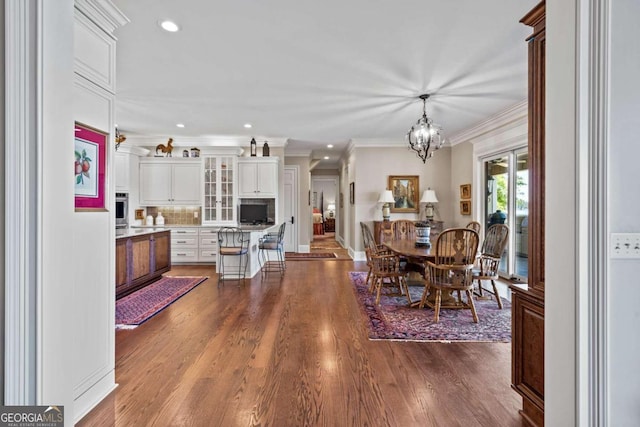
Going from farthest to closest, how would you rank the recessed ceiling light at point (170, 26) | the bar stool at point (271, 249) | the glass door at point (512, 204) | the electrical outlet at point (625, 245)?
1. the bar stool at point (271, 249)
2. the glass door at point (512, 204)
3. the recessed ceiling light at point (170, 26)
4. the electrical outlet at point (625, 245)

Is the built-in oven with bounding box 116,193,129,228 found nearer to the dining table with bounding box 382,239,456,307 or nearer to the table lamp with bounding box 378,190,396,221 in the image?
the dining table with bounding box 382,239,456,307

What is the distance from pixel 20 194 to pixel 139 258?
362 cm

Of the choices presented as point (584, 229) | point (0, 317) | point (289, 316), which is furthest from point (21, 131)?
point (289, 316)

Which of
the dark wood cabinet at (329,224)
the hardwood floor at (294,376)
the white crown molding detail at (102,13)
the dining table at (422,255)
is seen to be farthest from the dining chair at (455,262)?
the dark wood cabinet at (329,224)

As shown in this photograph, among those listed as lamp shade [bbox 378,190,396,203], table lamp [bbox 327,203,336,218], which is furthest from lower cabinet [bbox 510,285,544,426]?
table lamp [bbox 327,203,336,218]

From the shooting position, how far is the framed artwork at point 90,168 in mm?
1697

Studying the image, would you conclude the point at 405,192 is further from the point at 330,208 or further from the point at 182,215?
the point at 330,208

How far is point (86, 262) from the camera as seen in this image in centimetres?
174

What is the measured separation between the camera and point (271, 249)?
535cm

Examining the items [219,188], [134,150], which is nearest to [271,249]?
[219,188]

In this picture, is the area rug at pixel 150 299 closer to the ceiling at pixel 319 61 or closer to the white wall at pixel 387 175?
the ceiling at pixel 319 61

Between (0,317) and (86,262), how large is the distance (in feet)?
2.36

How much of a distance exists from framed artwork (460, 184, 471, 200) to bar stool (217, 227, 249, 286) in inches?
175

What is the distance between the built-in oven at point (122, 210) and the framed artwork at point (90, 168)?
15.5 feet
